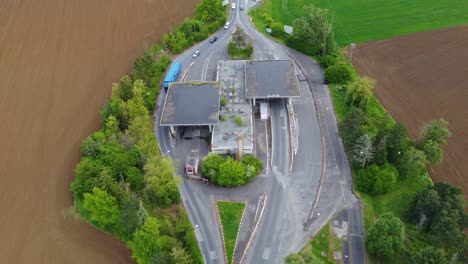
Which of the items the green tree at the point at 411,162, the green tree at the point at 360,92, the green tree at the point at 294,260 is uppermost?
the green tree at the point at 360,92

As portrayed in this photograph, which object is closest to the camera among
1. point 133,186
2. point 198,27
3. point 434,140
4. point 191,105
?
point 133,186

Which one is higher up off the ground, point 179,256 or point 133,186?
point 133,186

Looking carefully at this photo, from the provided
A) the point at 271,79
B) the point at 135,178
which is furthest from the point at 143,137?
the point at 271,79

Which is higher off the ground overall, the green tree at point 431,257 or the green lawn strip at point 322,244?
the green tree at point 431,257

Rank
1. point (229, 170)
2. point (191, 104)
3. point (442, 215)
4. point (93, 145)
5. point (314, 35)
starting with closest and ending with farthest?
point (442, 215)
point (229, 170)
point (93, 145)
point (191, 104)
point (314, 35)

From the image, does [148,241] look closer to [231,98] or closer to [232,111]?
[232,111]

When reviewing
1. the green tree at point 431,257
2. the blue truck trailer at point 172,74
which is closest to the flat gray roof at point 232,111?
the blue truck trailer at point 172,74

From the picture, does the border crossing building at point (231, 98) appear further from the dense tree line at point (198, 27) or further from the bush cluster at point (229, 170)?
the dense tree line at point (198, 27)
